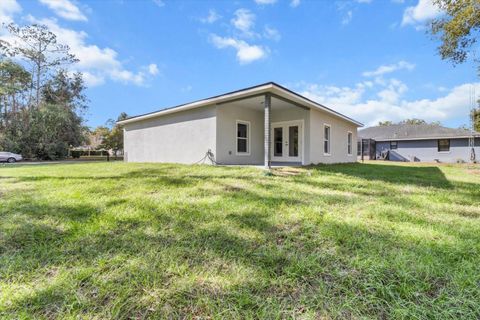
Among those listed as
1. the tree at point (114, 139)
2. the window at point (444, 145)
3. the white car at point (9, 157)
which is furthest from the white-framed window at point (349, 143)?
the tree at point (114, 139)

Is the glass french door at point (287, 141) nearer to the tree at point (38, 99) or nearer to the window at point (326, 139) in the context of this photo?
the window at point (326, 139)

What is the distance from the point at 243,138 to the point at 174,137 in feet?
11.0

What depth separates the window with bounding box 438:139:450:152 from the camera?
20.1 m

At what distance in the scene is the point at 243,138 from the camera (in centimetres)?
1050

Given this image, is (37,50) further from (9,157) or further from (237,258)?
(237,258)

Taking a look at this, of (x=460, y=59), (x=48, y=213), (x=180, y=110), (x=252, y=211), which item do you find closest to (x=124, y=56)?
(x=180, y=110)

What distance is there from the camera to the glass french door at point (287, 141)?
1048 cm

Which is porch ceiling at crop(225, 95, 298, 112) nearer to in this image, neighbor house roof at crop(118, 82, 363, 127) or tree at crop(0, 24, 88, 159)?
neighbor house roof at crop(118, 82, 363, 127)

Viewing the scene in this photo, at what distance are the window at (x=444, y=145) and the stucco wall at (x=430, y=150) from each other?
0.22 meters

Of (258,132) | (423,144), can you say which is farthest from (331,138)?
(423,144)

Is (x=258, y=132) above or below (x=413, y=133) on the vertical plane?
below

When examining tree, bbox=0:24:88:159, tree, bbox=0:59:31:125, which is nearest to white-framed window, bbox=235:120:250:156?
tree, bbox=0:24:88:159

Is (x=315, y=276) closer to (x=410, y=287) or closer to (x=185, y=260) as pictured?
(x=410, y=287)

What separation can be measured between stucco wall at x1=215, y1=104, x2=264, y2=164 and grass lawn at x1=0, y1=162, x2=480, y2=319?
575 centimetres
